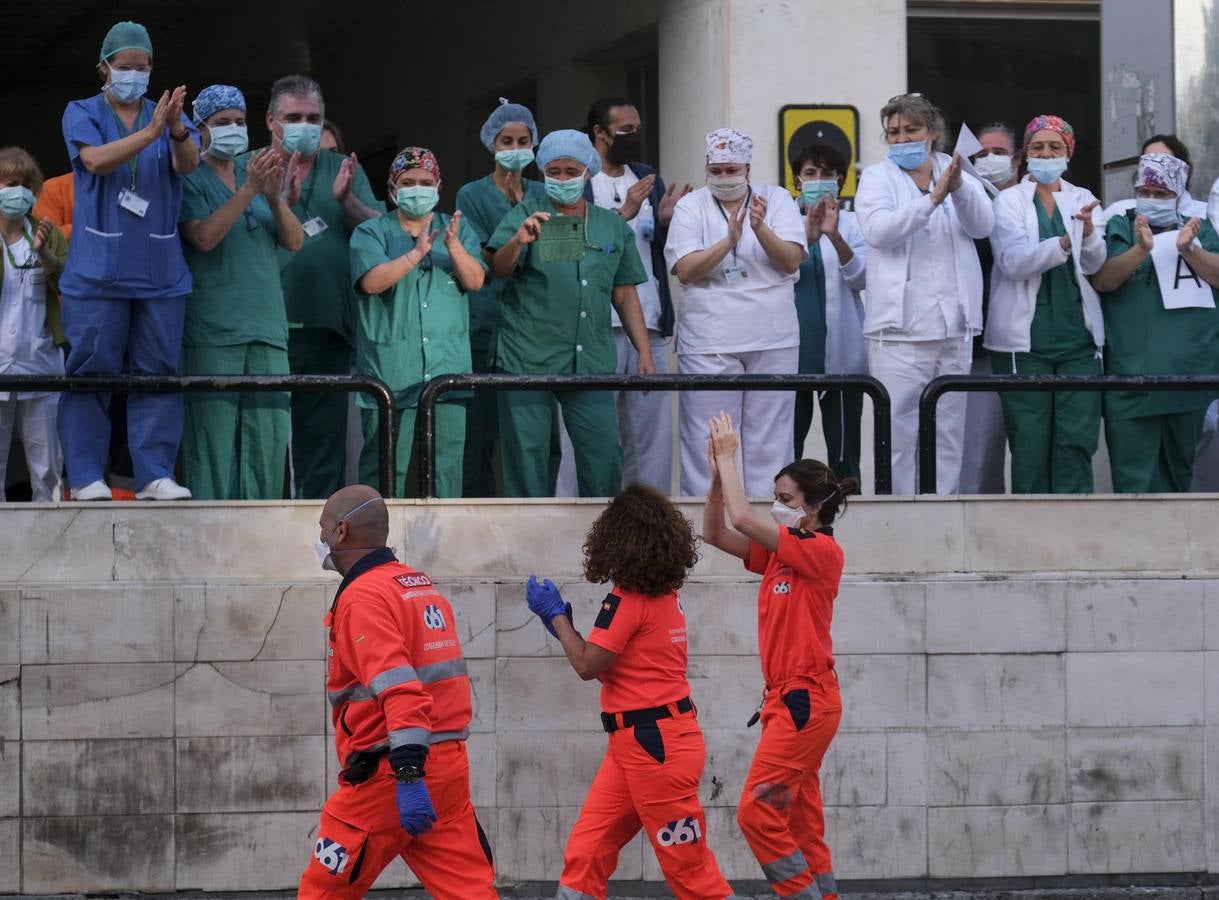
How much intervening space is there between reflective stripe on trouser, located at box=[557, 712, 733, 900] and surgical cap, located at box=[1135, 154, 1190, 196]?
4382mm

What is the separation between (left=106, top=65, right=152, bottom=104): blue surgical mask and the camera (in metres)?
8.76

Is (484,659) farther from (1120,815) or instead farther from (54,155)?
(54,155)

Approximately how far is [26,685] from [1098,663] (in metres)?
4.77

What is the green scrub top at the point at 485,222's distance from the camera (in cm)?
986

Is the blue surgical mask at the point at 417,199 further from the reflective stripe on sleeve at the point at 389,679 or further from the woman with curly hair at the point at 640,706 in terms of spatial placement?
the reflective stripe on sleeve at the point at 389,679

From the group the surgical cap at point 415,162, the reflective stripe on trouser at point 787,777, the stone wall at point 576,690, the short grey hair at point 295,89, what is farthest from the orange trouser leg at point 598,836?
the short grey hair at point 295,89

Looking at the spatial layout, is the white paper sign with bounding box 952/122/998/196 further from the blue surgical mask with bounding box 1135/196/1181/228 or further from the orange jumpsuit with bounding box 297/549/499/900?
the orange jumpsuit with bounding box 297/549/499/900

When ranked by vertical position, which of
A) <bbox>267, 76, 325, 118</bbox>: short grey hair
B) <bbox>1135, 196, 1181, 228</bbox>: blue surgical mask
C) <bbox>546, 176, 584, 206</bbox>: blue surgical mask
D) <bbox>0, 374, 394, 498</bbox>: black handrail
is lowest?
<bbox>0, 374, 394, 498</bbox>: black handrail

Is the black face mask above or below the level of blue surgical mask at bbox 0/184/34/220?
above

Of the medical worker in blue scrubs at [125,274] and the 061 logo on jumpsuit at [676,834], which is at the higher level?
the medical worker in blue scrubs at [125,274]

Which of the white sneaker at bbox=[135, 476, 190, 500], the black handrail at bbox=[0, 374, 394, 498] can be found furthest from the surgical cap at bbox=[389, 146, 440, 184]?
the white sneaker at bbox=[135, 476, 190, 500]

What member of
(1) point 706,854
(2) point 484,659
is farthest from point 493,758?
(1) point 706,854

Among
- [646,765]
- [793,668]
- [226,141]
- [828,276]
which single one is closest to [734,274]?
[828,276]

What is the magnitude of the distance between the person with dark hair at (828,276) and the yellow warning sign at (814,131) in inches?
48.8
